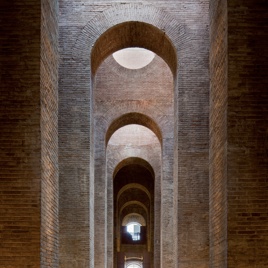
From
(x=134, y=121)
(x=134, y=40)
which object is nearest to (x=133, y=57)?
(x=134, y=121)

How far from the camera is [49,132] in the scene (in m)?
8.34

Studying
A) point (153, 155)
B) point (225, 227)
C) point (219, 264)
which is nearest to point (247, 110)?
point (225, 227)

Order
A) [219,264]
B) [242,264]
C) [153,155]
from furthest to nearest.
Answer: [153,155] < [219,264] < [242,264]

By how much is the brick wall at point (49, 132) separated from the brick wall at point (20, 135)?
140 millimetres

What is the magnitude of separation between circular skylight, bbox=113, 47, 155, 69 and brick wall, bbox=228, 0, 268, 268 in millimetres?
13793

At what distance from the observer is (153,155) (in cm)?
2395

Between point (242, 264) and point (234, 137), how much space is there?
161 centimetres

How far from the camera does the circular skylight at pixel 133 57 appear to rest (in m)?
21.4

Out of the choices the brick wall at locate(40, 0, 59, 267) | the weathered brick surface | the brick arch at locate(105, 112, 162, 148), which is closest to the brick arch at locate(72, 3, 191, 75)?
the weathered brick surface

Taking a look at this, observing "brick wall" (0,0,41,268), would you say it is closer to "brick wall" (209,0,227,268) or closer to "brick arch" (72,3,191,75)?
"brick wall" (209,0,227,268)

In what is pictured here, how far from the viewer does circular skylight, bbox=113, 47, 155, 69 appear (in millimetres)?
21391

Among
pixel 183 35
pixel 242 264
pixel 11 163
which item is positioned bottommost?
pixel 242 264

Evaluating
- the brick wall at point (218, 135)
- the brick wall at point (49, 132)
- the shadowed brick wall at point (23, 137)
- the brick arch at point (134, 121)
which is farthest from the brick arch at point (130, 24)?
the brick arch at point (134, 121)

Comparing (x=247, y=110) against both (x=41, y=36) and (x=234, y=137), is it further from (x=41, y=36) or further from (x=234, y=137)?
(x=41, y=36)
